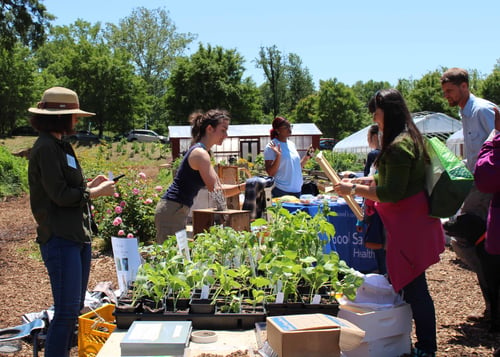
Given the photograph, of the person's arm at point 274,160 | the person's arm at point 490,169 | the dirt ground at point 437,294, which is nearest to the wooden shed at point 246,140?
the dirt ground at point 437,294

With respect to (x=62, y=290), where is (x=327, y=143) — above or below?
below

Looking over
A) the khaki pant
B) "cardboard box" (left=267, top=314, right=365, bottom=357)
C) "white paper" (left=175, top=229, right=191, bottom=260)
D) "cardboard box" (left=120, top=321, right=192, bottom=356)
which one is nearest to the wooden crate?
the khaki pant

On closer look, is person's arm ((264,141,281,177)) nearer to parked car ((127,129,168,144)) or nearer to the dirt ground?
the dirt ground

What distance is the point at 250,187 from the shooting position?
5.60 meters

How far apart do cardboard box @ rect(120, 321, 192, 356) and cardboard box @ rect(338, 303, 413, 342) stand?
3.18 ft

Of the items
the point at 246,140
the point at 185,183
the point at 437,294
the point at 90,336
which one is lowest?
the point at 437,294

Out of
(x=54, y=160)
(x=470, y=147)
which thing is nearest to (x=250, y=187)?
(x=470, y=147)

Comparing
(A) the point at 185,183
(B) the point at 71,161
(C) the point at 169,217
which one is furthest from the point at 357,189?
(B) the point at 71,161

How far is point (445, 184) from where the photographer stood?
9.41 feet

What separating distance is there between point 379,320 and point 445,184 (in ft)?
2.80

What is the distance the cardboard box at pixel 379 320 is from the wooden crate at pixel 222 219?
1885 millimetres

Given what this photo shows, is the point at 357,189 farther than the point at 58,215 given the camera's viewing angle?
Yes

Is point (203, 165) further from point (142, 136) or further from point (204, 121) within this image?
point (142, 136)

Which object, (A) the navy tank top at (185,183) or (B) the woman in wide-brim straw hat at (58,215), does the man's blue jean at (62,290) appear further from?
(A) the navy tank top at (185,183)
